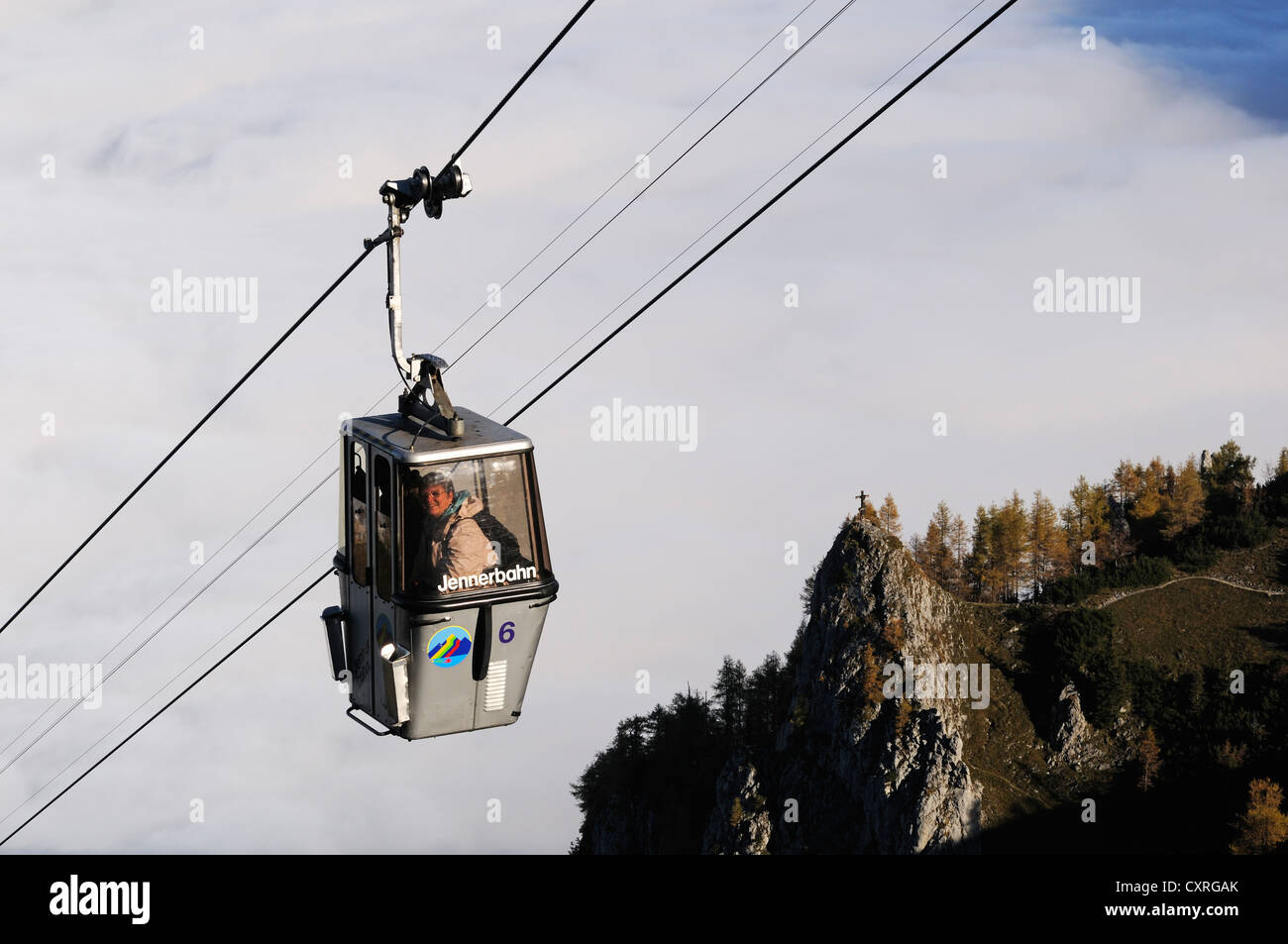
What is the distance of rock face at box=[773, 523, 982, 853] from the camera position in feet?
289

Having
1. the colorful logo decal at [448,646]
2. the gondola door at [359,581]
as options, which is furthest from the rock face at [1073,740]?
the colorful logo decal at [448,646]

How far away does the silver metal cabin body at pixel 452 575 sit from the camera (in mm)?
17469

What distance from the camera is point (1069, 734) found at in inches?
3521

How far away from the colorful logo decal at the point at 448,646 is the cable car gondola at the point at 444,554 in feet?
0.04

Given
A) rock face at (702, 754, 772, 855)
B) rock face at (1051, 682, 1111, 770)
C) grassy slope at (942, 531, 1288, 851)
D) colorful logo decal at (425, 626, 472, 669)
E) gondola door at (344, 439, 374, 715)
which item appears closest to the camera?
colorful logo decal at (425, 626, 472, 669)

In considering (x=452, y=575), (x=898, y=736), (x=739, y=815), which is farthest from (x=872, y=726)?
(x=452, y=575)

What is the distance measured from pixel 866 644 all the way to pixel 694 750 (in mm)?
28227

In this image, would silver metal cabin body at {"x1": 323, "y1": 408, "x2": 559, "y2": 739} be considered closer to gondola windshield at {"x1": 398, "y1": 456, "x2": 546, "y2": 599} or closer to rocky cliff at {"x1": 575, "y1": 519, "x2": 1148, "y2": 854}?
gondola windshield at {"x1": 398, "y1": 456, "x2": 546, "y2": 599}

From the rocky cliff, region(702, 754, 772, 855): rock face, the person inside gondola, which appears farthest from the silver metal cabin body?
region(702, 754, 772, 855): rock face

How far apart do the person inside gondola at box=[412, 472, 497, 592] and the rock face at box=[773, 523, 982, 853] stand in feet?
242

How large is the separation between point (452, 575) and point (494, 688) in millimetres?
1808

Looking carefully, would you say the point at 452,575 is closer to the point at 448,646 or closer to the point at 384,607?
the point at 448,646

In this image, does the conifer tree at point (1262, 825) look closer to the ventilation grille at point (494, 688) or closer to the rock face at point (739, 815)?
the rock face at point (739, 815)
